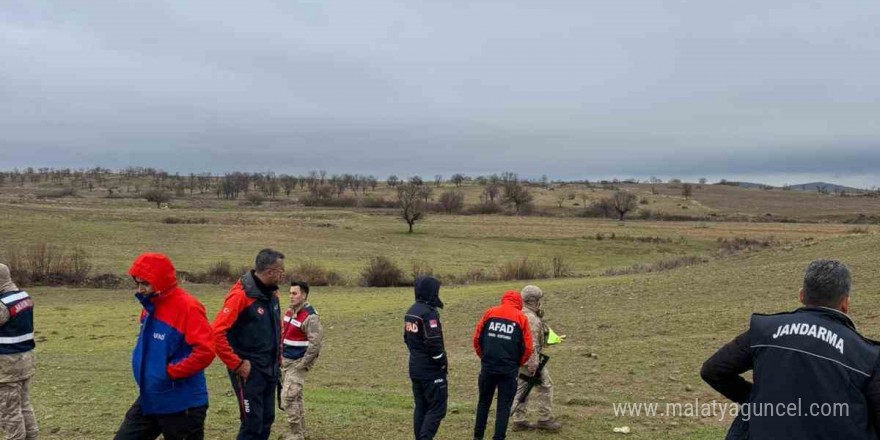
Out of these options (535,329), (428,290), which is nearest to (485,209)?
(535,329)

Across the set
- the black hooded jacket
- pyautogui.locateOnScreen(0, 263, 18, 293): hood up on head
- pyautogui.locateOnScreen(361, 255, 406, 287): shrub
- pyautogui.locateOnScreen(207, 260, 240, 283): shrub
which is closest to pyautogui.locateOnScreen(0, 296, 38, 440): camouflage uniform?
pyautogui.locateOnScreen(0, 263, 18, 293): hood up on head

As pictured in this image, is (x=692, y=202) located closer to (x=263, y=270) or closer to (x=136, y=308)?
(x=136, y=308)

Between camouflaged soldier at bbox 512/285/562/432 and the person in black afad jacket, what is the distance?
4.64 ft

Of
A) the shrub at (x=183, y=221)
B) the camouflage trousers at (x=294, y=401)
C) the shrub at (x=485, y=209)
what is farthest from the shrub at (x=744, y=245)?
the shrub at (x=183, y=221)

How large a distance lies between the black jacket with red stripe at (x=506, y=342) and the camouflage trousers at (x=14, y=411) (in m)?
5.16

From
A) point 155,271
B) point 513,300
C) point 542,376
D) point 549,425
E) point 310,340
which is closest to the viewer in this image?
point 155,271

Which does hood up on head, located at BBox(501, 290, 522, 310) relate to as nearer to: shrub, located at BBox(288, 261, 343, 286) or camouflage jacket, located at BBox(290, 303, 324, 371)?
camouflage jacket, located at BBox(290, 303, 324, 371)

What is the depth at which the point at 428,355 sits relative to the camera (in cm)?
679

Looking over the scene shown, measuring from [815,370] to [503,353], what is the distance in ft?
13.1

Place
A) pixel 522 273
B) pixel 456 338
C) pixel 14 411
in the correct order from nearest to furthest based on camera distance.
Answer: pixel 14 411 → pixel 456 338 → pixel 522 273

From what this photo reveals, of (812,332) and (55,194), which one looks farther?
(55,194)

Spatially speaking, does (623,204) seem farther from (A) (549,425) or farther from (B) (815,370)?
(B) (815,370)

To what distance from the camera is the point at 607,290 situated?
71.1 feet

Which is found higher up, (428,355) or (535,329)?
(535,329)
